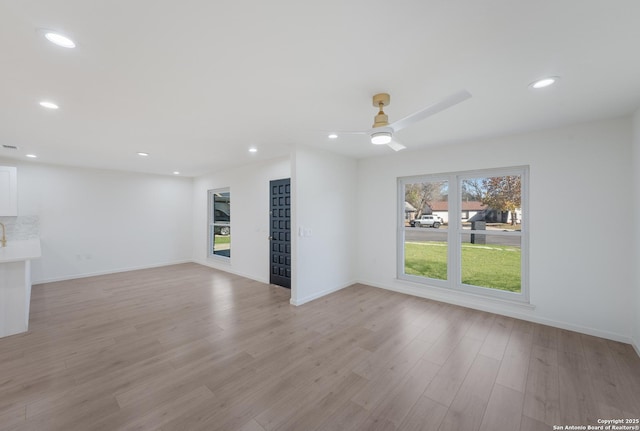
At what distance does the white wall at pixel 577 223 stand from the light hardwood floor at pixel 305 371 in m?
0.27

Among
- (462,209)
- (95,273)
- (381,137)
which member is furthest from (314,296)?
(95,273)

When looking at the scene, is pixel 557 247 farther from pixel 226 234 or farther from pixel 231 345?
pixel 226 234

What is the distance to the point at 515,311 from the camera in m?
3.53

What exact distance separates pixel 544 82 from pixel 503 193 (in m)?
1.98

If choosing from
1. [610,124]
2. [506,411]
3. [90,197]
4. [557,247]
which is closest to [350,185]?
[557,247]

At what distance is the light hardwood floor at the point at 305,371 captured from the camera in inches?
72.4

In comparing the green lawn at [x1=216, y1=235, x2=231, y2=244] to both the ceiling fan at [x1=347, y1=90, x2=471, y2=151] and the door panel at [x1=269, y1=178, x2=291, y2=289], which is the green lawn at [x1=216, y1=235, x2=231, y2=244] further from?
the ceiling fan at [x1=347, y1=90, x2=471, y2=151]

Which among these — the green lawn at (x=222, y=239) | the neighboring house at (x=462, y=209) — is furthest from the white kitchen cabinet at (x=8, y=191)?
the neighboring house at (x=462, y=209)

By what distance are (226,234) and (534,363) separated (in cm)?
654

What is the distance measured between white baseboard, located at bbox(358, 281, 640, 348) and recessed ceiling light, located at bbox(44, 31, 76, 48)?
16.1 feet

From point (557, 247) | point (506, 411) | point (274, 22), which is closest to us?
point (274, 22)

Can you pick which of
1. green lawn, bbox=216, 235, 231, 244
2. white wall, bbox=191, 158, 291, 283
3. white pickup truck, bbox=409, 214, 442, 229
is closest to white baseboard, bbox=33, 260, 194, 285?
green lawn, bbox=216, 235, 231, 244

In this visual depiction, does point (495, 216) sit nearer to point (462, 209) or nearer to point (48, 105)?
point (462, 209)

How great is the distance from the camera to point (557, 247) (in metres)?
3.24
